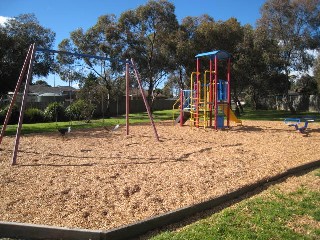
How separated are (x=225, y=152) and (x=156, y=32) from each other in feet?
73.0

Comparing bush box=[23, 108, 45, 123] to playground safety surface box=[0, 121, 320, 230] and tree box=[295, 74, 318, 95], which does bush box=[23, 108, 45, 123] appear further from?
tree box=[295, 74, 318, 95]

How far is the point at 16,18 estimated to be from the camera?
21.3 metres

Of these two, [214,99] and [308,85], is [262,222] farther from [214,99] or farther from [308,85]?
[308,85]

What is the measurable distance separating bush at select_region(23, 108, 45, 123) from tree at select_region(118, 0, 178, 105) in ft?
32.7

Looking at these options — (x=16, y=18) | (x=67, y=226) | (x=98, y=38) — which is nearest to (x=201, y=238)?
(x=67, y=226)

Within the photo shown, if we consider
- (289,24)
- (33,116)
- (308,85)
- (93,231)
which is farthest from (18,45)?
(308,85)

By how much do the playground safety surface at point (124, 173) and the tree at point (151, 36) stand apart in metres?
18.5

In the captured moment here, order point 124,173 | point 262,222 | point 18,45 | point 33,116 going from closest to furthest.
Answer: point 262,222, point 124,173, point 18,45, point 33,116

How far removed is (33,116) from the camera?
953 inches

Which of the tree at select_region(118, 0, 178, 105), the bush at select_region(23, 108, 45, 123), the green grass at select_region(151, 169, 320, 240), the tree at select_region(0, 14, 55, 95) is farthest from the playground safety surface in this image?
the tree at select_region(118, 0, 178, 105)

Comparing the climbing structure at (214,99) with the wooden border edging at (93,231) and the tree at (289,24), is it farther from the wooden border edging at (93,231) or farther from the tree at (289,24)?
the tree at (289,24)

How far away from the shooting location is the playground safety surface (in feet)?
16.4

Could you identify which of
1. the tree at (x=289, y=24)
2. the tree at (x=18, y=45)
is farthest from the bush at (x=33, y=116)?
the tree at (x=289, y=24)

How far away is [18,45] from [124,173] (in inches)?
584
